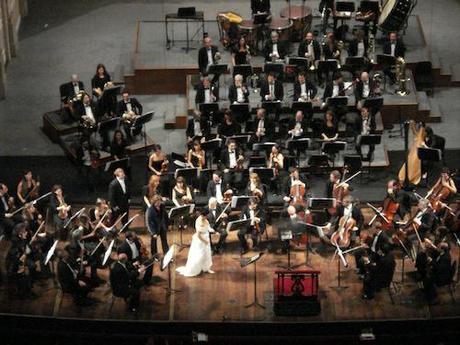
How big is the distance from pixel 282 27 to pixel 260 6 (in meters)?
0.65

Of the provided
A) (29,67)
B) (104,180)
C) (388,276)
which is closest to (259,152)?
(104,180)

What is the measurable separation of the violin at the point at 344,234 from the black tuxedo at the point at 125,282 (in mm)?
3276

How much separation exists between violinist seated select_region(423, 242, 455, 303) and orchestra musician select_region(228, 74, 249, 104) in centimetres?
548

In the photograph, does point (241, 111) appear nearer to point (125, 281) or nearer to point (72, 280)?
point (125, 281)

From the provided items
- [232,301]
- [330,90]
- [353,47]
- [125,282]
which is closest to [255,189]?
[232,301]

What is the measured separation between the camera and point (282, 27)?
25625mm

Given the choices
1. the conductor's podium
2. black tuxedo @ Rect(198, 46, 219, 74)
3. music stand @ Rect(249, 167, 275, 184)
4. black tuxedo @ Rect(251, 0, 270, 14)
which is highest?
black tuxedo @ Rect(251, 0, 270, 14)

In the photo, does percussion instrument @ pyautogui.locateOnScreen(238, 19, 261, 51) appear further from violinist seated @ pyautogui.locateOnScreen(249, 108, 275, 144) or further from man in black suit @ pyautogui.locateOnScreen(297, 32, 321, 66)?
violinist seated @ pyautogui.locateOnScreen(249, 108, 275, 144)

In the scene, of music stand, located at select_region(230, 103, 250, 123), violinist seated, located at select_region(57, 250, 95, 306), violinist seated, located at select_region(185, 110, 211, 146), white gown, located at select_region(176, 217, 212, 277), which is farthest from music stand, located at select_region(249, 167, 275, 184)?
violinist seated, located at select_region(57, 250, 95, 306)

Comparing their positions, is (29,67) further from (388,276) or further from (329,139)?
(388,276)

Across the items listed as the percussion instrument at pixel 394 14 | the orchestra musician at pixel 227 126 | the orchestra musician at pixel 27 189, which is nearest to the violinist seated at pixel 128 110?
the orchestra musician at pixel 227 126

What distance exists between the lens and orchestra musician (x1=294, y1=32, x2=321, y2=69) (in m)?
24.8

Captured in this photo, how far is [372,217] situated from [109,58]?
25.1ft

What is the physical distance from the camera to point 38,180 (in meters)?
22.5
